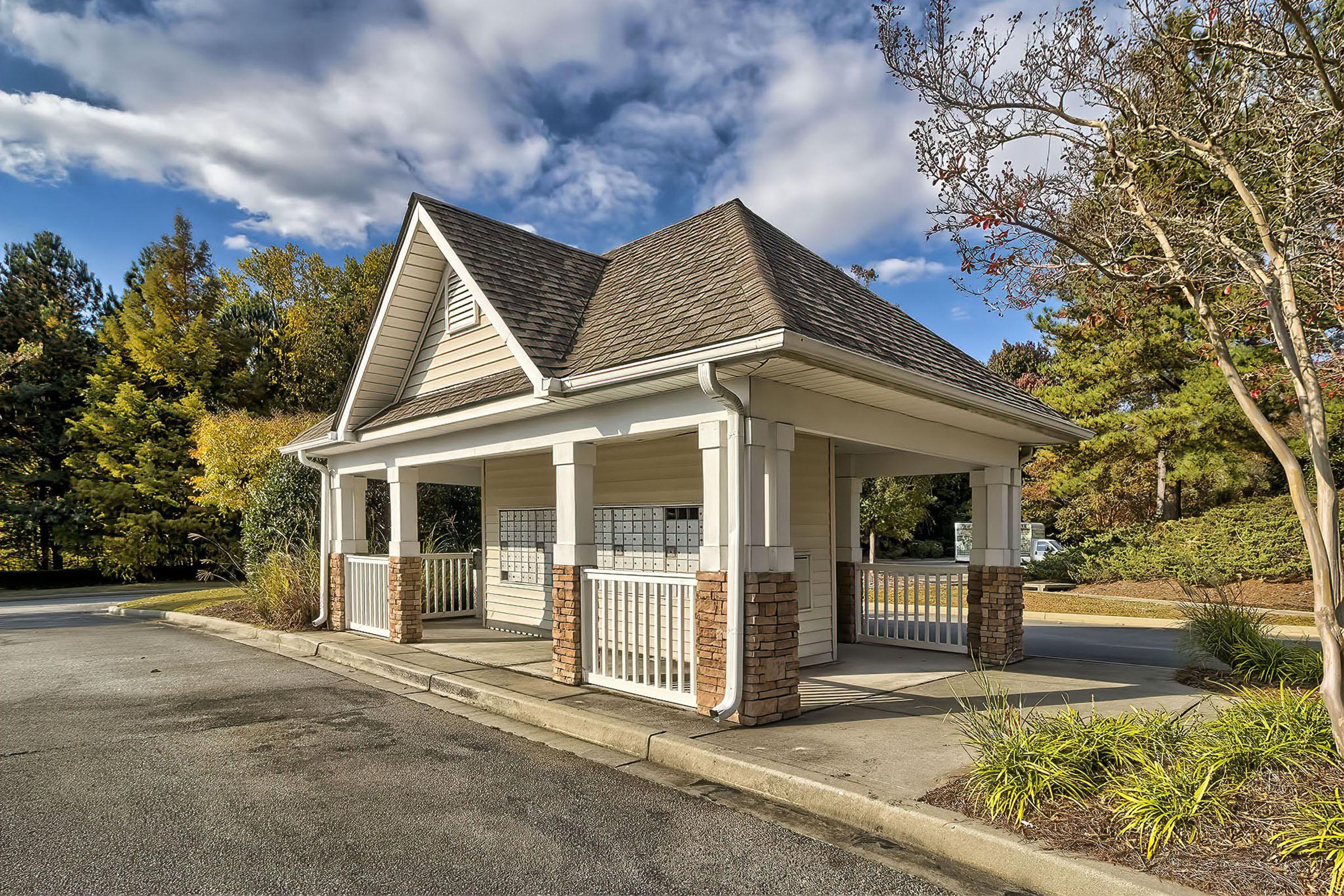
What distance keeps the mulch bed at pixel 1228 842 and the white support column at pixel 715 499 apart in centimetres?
267

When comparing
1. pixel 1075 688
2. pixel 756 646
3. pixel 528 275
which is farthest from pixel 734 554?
pixel 528 275

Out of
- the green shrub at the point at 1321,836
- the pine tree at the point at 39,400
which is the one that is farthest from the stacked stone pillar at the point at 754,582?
the pine tree at the point at 39,400

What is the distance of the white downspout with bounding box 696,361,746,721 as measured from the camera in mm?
6430

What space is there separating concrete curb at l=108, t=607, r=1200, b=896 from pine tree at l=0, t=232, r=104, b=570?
84.1ft

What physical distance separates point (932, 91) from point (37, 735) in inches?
357

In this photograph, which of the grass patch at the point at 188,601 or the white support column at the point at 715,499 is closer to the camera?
the white support column at the point at 715,499

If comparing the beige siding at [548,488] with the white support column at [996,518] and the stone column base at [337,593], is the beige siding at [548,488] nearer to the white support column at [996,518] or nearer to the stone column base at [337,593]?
the stone column base at [337,593]

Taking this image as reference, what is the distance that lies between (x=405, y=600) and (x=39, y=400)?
24427 millimetres

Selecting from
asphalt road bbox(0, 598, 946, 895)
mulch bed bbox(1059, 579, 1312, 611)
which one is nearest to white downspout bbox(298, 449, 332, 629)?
asphalt road bbox(0, 598, 946, 895)

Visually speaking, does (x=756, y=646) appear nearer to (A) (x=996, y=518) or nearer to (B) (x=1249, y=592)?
(A) (x=996, y=518)

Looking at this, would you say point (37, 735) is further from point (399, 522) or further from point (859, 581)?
point (859, 581)

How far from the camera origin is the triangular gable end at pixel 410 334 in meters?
10.3

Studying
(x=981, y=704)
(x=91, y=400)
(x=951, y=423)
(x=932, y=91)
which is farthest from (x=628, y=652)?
(x=91, y=400)

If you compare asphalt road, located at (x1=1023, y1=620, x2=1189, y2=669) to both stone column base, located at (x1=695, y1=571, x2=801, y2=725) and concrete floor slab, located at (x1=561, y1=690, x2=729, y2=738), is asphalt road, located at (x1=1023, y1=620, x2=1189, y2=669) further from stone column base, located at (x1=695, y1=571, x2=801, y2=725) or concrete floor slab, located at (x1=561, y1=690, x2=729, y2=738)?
concrete floor slab, located at (x1=561, y1=690, x2=729, y2=738)
